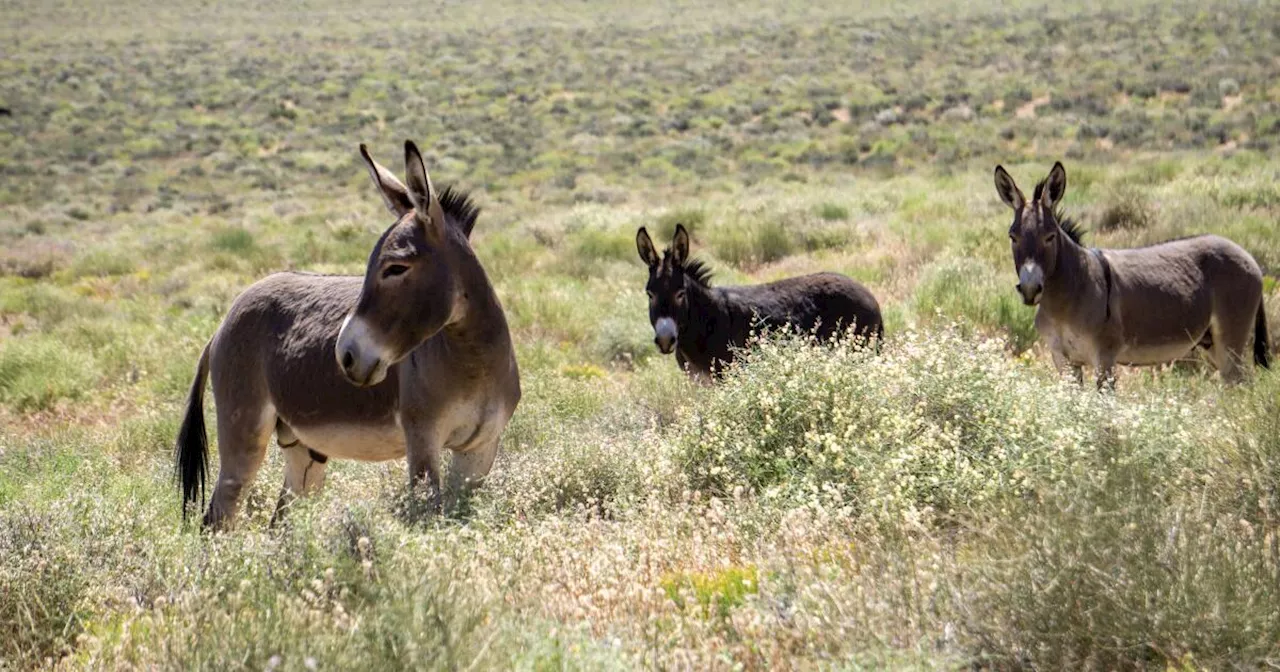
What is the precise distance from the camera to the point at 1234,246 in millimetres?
8852

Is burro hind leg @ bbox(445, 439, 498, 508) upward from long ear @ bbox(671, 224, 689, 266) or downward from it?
downward

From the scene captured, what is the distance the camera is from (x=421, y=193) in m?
4.70

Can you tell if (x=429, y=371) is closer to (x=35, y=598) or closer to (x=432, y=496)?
(x=432, y=496)

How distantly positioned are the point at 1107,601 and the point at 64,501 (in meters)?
4.56

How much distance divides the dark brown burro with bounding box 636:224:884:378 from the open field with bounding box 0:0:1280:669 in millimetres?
372

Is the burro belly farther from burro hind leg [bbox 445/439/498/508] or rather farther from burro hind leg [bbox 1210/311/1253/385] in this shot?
burro hind leg [bbox 1210/311/1253/385]

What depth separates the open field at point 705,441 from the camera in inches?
125

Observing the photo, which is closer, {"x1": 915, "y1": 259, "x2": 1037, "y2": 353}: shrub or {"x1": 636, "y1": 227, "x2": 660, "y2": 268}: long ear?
{"x1": 636, "y1": 227, "x2": 660, "y2": 268}: long ear

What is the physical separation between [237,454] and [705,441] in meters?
2.63

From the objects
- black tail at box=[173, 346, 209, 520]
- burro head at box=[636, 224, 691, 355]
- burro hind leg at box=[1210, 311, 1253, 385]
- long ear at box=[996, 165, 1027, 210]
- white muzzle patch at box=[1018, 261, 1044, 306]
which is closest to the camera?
black tail at box=[173, 346, 209, 520]

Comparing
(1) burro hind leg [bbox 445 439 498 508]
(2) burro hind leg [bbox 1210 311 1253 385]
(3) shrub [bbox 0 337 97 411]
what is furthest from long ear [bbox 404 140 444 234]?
(3) shrub [bbox 0 337 97 411]

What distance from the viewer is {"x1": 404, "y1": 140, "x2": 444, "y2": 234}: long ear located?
4508 millimetres

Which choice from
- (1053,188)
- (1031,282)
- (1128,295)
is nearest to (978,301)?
(1128,295)

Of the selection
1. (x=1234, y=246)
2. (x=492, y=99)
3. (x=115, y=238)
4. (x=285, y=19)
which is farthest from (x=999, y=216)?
(x=285, y=19)
